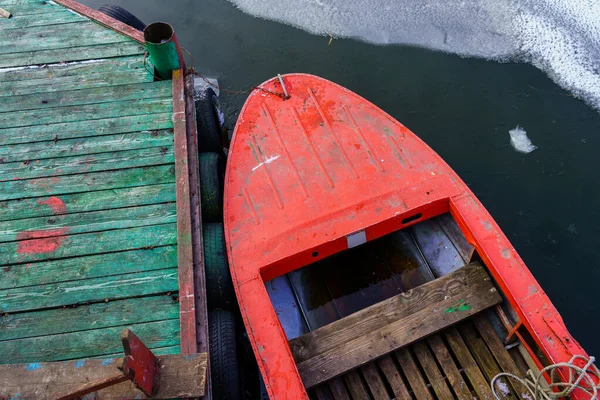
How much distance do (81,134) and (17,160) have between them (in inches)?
23.0

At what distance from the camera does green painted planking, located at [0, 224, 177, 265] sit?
379cm

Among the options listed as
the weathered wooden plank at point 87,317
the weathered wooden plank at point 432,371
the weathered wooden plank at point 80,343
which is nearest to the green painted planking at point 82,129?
the weathered wooden plank at point 87,317

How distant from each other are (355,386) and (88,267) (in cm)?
226

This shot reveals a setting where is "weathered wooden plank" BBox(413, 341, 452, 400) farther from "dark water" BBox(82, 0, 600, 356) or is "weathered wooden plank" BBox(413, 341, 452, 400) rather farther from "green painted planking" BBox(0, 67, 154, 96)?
"green painted planking" BBox(0, 67, 154, 96)

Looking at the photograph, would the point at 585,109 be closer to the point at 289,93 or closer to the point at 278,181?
the point at 289,93

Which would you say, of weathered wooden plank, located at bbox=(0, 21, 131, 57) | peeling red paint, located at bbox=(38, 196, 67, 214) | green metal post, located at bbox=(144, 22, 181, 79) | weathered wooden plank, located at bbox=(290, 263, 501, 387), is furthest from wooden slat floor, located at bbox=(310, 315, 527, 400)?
weathered wooden plank, located at bbox=(0, 21, 131, 57)

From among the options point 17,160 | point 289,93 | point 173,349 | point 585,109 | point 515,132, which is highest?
point 585,109

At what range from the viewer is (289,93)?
477 cm

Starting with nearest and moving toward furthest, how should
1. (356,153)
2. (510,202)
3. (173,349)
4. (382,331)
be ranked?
(173,349), (382,331), (356,153), (510,202)

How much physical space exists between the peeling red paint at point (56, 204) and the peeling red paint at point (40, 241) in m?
0.18

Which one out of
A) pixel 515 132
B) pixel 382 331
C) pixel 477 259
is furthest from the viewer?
pixel 515 132

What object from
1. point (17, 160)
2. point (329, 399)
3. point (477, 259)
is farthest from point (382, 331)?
point (17, 160)

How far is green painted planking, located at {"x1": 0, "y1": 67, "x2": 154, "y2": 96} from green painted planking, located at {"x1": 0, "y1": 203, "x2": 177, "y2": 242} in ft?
4.94

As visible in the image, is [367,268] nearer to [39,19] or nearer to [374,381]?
[374,381]
